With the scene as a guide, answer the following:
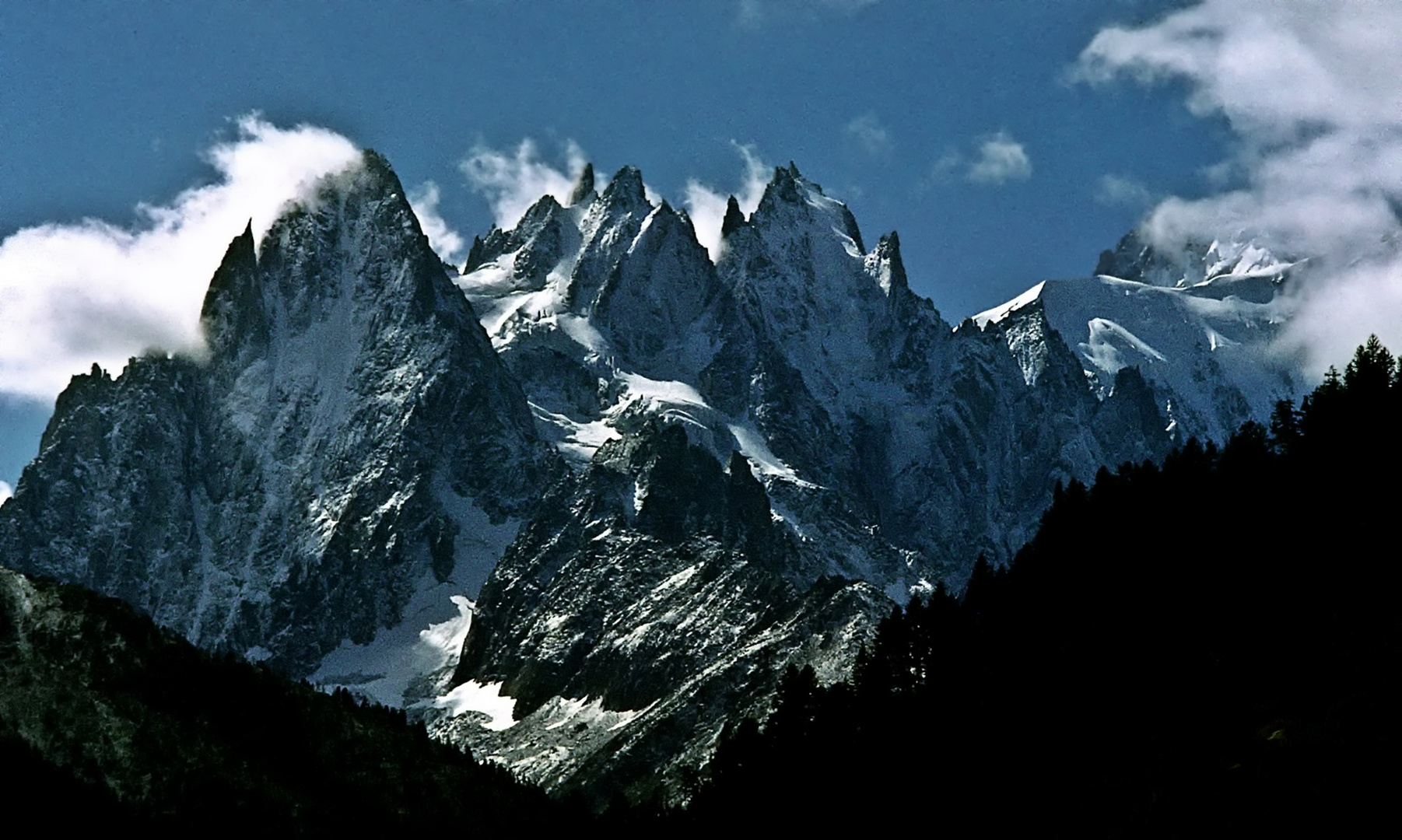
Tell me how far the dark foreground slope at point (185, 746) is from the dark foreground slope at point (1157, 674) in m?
20.6

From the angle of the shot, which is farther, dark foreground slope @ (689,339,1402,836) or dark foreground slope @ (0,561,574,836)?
dark foreground slope @ (0,561,574,836)

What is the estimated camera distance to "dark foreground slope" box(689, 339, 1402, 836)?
95.2 m

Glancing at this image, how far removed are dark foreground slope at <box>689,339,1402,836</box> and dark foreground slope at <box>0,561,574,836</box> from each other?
20.6 metres

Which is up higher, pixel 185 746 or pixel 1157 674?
pixel 185 746

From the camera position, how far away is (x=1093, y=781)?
351 feet

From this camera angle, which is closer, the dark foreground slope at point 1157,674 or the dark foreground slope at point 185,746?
the dark foreground slope at point 1157,674

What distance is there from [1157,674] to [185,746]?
62782mm

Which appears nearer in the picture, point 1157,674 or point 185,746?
point 1157,674

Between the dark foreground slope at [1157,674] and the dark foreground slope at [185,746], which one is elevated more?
the dark foreground slope at [185,746]

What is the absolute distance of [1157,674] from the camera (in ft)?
382

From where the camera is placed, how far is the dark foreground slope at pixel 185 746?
437ft

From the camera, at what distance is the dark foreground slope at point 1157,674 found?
95.2 meters

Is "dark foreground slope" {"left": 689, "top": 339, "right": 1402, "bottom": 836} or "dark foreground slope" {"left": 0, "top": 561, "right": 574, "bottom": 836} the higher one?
"dark foreground slope" {"left": 0, "top": 561, "right": 574, "bottom": 836}

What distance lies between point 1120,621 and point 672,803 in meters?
78.2
